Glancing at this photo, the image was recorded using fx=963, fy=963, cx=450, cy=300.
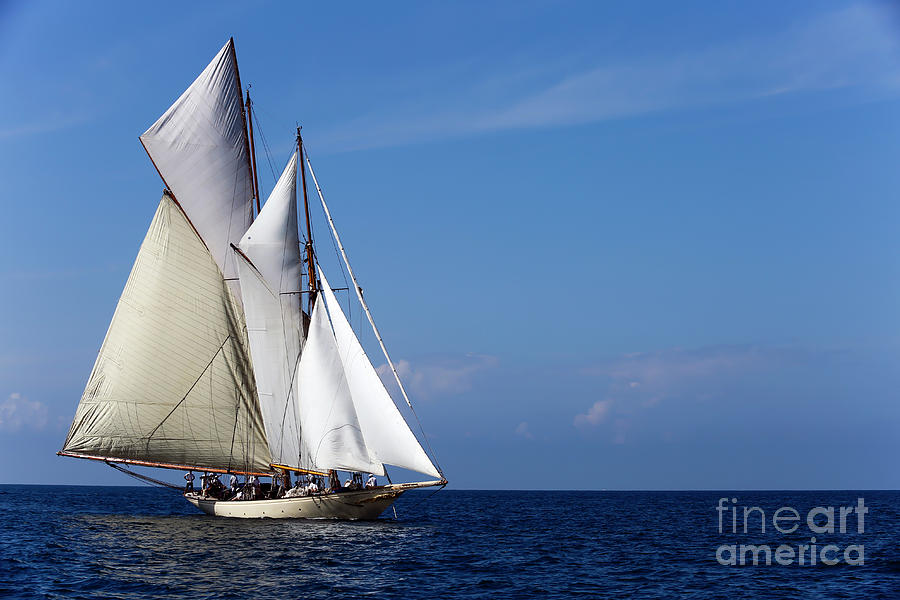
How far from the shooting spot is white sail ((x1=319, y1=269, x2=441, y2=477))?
4919cm

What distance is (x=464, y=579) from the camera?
1400 inches

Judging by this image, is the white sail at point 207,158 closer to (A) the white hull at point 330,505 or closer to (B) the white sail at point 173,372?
(B) the white sail at point 173,372

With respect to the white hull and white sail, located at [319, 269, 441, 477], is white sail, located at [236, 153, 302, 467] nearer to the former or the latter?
the white hull

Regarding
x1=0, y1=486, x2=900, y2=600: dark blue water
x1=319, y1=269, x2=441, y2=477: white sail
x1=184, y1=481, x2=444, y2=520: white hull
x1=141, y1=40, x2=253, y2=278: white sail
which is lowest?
x1=0, y1=486, x2=900, y2=600: dark blue water

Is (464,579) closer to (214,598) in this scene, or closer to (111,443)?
(214,598)

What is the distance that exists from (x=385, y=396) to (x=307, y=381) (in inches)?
212

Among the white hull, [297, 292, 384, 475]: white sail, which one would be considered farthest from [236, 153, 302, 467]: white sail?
the white hull

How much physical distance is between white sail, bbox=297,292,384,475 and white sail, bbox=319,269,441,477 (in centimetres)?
58

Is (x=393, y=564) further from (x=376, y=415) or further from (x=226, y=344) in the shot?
(x=226, y=344)

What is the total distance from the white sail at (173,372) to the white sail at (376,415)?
9.21 meters

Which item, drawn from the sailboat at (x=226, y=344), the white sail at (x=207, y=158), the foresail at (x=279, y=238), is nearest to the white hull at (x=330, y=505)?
the sailboat at (x=226, y=344)

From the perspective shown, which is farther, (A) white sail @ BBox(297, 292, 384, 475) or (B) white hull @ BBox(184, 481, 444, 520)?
(B) white hull @ BBox(184, 481, 444, 520)

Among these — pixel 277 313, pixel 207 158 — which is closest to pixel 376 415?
pixel 277 313

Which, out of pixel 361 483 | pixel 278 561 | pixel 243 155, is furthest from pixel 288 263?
pixel 278 561
